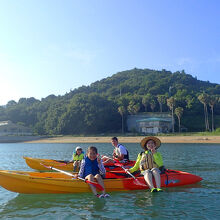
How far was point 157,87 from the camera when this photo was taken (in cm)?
10800

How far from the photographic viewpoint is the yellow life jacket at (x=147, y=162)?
29.5ft

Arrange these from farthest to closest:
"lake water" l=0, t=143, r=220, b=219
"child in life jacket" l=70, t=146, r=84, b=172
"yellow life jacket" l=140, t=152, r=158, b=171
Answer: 1. "child in life jacket" l=70, t=146, r=84, b=172
2. "yellow life jacket" l=140, t=152, r=158, b=171
3. "lake water" l=0, t=143, r=220, b=219

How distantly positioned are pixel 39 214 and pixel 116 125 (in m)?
72.6

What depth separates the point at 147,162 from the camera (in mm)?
9016

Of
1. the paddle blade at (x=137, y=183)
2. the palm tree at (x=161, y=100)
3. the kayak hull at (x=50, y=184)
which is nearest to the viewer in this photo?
the kayak hull at (x=50, y=184)

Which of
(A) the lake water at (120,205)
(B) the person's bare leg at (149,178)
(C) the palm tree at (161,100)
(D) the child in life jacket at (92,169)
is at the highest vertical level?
(C) the palm tree at (161,100)

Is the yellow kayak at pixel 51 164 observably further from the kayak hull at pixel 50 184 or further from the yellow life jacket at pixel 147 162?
the yellow life jacket at pixel 147 162

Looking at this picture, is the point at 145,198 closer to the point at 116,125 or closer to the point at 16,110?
the point at 116,125

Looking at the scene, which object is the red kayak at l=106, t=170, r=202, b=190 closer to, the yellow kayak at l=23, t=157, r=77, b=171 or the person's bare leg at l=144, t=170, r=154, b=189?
the person's bare leg at l=144, t=170, r=154, b=189

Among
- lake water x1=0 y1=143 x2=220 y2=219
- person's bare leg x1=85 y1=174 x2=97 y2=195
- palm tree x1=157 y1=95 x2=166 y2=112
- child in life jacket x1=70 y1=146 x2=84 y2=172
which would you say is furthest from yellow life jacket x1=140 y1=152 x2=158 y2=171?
palm tree x1=157 y1=95 x2=166 y2=112

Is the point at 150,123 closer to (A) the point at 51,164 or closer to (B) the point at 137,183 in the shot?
(A) the point at 51,164

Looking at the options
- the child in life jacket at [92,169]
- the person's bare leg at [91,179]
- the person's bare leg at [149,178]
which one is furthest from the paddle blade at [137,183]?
the person's bare leg at [91,179]

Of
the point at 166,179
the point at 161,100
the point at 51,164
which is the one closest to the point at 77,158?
the point at 51,164

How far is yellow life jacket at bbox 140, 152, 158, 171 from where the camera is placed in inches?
353
